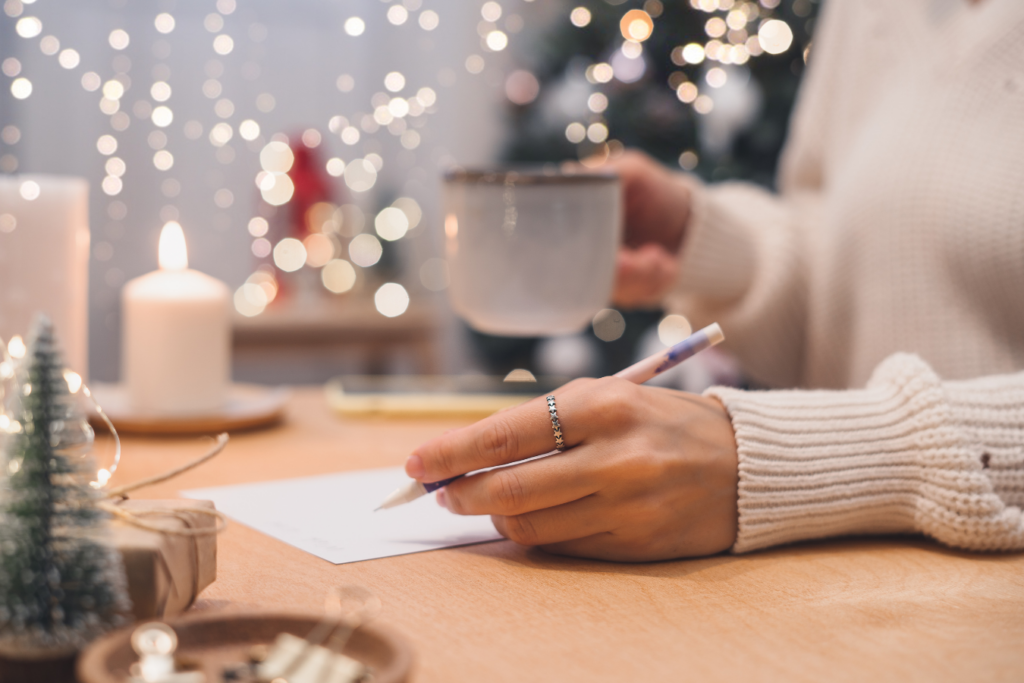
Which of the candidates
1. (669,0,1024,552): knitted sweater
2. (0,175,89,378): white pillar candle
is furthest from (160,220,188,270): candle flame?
(669,0,1024,552): knitted sweater

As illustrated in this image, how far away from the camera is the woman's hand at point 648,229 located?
1.01m

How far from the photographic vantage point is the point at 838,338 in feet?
3.57

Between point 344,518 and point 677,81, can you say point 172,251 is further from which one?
point 677,81

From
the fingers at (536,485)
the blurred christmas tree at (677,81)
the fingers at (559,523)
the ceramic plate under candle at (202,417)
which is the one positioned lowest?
the ceramic plate under candle at (202,417)

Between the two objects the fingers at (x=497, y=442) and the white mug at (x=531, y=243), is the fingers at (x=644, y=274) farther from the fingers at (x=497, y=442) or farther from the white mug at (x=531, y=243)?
the fingers at (x=497, y=442)

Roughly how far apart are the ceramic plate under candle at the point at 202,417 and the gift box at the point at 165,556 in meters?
0.47

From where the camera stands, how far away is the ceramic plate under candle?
2.80 ft

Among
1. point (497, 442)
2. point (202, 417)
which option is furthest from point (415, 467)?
point (202, 417)

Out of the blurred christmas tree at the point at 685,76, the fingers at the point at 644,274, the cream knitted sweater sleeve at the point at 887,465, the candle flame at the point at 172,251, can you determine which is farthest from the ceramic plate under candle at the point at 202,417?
the blurred christmas tree at the point at 685,76

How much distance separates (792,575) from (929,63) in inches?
26.7

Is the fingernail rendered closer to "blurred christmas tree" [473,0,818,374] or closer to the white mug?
the white mug

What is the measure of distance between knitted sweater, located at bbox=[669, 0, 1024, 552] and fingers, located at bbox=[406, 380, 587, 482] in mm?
118

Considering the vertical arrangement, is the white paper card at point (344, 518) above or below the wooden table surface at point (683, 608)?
below

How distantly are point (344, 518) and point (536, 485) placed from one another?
157 millimetres
